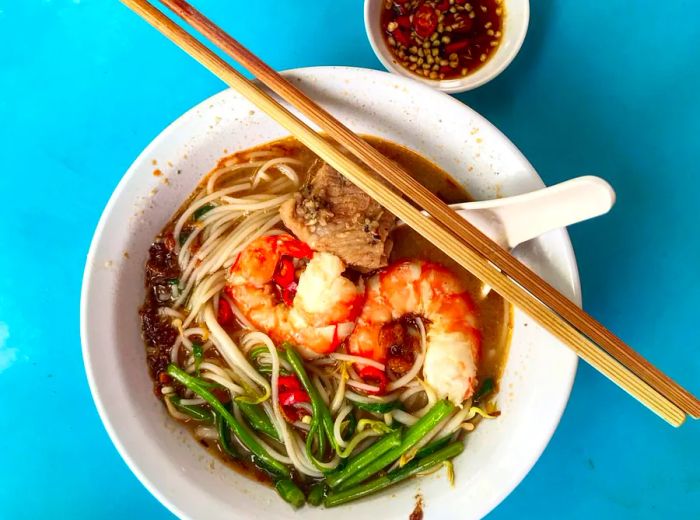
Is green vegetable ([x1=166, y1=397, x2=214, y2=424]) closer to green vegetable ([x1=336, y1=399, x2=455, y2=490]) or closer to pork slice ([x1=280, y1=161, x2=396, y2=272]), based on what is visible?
green vegetable ([x1=336, y1=399, x2=455, y2=490])

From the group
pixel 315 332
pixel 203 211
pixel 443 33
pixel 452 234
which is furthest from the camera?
pixel 443 33

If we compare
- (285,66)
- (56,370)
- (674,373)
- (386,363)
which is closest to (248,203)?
(285,66)

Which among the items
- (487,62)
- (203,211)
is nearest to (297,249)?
(203,211)

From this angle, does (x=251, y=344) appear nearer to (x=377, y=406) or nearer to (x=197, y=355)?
(x=197, y=355)

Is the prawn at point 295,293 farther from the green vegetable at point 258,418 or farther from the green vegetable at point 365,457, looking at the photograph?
the green vegetable at point 365,457

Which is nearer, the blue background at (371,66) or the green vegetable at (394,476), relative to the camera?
the green vegetable at (394,476)

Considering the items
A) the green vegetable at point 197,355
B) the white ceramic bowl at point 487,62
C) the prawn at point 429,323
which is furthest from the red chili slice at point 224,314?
the white ceramic bowl at point 487,62

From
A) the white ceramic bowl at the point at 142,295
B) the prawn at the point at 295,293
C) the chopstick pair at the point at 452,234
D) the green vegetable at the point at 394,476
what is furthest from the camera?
the green vegetable at the point at 394,476
